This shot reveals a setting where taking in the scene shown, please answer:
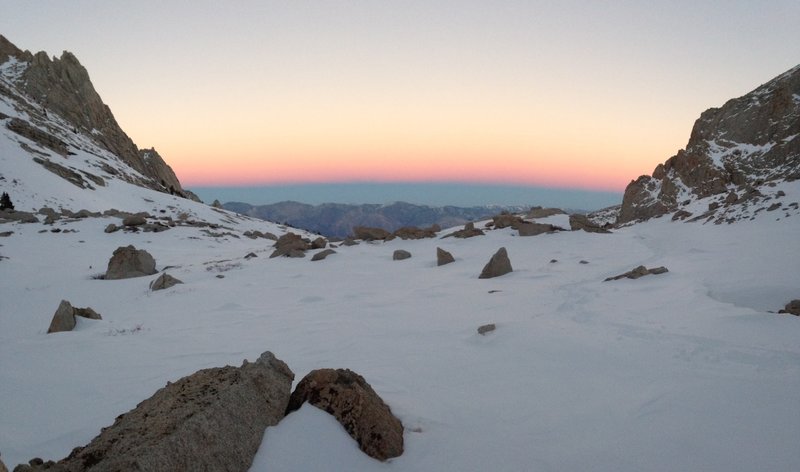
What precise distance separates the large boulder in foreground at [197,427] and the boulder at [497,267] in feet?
32.9

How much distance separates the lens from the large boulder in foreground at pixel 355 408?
3.98 metres

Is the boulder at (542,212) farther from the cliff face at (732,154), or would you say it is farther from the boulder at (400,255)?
the boulder at (400,255)

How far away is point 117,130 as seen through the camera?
96.7 meters

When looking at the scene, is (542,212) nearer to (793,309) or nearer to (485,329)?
(793,309)

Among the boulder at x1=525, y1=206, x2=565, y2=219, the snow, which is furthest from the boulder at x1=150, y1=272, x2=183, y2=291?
the boulder at x1=525, y1=206, x2=565, y2=219

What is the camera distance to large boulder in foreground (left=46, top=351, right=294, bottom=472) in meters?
3.07

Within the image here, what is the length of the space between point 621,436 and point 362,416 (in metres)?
2.48

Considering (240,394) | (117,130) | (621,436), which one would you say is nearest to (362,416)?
(240,394)

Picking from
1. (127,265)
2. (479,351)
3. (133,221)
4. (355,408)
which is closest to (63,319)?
(127,265)

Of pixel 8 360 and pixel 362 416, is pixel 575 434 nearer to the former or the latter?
pixel 362 416

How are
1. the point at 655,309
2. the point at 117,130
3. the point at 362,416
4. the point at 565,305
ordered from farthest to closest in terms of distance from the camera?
the point at 117,130 < the point at 565,305 < the point at 655,309 < the point at 362,416

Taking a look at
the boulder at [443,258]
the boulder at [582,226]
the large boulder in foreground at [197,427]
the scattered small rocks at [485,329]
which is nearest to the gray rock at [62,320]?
the large boulder in foreground at [197,427]

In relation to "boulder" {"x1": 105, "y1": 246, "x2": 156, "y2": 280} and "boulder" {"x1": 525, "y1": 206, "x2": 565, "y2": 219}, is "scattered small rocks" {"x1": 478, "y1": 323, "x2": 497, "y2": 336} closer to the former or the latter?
"boulder" {"x1": 105, "y1": 246, "x2": 156, "y2": 280}

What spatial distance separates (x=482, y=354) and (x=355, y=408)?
3.18 m
